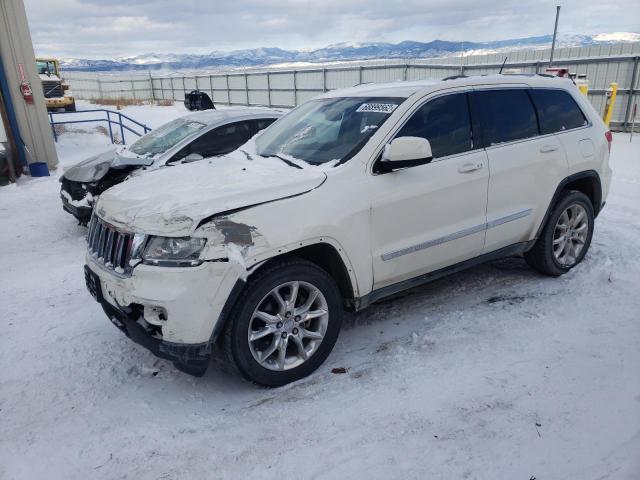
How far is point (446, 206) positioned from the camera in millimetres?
3643

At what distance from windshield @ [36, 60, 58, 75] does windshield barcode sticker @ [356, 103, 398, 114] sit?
23.5m

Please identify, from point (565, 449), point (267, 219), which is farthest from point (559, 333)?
point (267, 219)

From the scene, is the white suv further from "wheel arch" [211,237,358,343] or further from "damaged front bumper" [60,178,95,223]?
"damaged front bumper" [60,178,95,223]

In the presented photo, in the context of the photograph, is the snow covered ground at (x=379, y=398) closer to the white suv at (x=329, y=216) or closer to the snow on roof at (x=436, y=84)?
the white suv at (x=329, y=216)

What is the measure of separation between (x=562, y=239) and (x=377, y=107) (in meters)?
2.33

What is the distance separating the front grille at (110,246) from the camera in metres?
2.93

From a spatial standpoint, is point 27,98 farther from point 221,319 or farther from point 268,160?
point 221,319

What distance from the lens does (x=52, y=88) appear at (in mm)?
21719

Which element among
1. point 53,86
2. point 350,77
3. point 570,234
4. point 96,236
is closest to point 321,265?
point 96,236

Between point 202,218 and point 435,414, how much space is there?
5.81 ft

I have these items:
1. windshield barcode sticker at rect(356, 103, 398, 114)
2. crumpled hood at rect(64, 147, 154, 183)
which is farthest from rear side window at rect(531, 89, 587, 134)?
crumpled hood at rect(64, 147, 154, 183)

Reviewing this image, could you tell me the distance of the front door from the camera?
3363mm

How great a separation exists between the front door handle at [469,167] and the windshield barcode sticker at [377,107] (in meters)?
0.70

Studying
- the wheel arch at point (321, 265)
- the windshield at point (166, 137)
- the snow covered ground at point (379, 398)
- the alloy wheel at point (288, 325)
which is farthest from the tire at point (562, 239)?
the windshield at point (166, 137)
